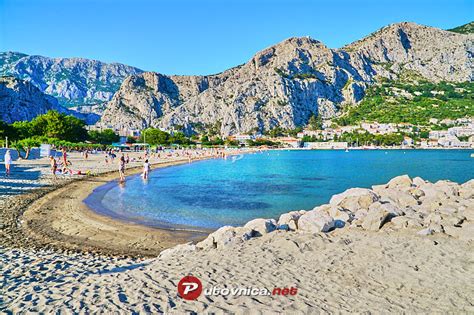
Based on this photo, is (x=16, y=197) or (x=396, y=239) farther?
(x=16, y=197)

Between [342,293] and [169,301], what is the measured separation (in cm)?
281

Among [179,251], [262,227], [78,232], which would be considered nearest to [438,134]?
[262,227]

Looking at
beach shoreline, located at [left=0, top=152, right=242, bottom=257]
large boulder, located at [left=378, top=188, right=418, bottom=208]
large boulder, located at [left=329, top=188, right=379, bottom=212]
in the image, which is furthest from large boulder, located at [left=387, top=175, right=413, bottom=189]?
beach shoreline, located at [left=0, top=152, right=242, bottom=257]

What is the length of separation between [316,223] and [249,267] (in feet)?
10.9

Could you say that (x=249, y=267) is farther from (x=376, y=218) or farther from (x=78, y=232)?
(x=78, y=232)

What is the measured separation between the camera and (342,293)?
589 cm

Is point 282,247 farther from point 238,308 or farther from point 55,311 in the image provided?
point 55,311

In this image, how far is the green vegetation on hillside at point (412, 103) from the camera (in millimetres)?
181500

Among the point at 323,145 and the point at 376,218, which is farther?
the point at 323,145

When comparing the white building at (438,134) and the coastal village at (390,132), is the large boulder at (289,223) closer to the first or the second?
the coastal village at (390,132)

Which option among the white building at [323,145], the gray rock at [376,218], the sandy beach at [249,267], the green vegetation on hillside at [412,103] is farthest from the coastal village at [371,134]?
the gray rock at [376,218]

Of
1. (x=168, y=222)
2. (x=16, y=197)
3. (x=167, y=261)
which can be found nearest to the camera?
(x=167, y=261)

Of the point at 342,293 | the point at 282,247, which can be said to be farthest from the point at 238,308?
the point at 282,247

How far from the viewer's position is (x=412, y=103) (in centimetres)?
19250
